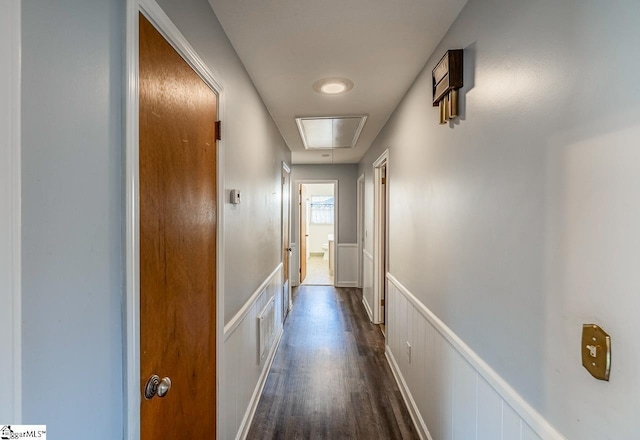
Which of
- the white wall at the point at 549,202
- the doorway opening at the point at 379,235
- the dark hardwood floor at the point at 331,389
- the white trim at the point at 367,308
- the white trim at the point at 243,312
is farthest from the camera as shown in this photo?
the white trim at the point at 367,308

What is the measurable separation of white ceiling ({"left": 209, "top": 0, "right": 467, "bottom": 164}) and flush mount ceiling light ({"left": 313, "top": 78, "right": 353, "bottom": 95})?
1.9 inches

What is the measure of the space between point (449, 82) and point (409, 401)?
2088 mm

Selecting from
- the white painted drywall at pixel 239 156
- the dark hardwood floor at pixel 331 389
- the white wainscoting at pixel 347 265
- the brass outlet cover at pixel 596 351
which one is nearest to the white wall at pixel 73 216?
the white painted drywall at pixel 239 156

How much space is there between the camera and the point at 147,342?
85 cm

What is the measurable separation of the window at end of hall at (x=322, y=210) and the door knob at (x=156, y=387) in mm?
9014

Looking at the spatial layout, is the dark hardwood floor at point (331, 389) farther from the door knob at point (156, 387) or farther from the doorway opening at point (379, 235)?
the door knob at point (156, 387)

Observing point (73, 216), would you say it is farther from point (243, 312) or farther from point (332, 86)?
point (332, 86)

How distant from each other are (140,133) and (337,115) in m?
2.26

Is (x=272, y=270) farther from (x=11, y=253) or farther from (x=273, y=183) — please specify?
(x=11, y=253)

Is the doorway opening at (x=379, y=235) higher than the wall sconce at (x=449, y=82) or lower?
lower

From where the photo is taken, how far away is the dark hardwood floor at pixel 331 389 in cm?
190

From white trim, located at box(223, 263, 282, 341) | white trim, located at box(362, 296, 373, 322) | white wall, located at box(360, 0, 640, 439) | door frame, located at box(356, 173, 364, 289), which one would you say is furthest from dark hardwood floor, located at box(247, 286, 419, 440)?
door frame, located at box(356, 173, 364, 289)

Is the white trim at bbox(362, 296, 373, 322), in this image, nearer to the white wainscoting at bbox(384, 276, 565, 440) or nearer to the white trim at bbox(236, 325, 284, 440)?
the white wainscoting at bbox(384, 276, 565, 440)

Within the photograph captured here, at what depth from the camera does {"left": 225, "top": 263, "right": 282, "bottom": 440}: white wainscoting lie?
1550 millimetres
